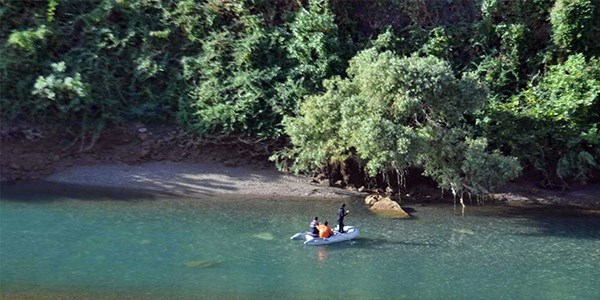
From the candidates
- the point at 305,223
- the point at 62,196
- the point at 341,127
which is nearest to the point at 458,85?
the point at 341,127

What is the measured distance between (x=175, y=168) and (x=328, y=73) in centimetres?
722

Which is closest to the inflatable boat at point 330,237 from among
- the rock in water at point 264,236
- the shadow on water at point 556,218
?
the rock in water at point 264,236

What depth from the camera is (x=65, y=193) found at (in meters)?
28.1

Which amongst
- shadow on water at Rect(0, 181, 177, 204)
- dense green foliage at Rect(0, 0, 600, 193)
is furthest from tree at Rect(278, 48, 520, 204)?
shadow on water at Rect(0, 181, 177, 204)

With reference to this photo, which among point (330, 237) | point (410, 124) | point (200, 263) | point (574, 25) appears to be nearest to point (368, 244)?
point (330, 237)

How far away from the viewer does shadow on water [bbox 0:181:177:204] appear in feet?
90.2

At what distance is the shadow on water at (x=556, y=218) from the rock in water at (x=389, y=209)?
9.41 feet

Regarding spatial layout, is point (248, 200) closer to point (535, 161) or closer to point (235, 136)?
Answer: point (235, 136)

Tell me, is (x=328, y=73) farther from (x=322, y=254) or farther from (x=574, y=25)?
(x=574, y=25)

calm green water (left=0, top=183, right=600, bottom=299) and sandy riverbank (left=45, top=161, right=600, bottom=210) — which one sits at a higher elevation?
sandy riverbank (left=45, top=161, right=600, bottom=210)

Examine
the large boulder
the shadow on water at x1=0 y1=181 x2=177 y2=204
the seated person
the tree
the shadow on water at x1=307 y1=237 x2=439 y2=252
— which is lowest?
the shadow on water at x1=307 y1=237 x2=439 y2=252

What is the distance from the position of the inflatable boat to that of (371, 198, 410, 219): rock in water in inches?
106

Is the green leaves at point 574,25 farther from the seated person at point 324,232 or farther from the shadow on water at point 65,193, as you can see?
the shadow on water at point 65,193

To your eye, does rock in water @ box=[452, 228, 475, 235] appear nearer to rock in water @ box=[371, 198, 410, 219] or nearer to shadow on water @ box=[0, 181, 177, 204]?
rock in water @ box=[371, 198, 410, 219]
